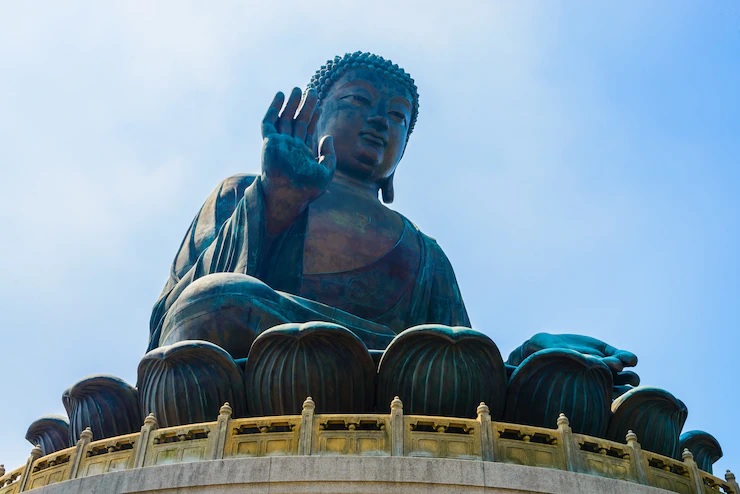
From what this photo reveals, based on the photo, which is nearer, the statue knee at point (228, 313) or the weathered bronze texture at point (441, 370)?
the weathered bronze texture at point (441, 370)

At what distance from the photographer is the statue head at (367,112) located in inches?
529

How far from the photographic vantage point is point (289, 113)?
11.4 metres

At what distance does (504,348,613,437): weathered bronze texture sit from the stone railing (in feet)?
2.77

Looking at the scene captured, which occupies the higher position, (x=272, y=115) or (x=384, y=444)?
(x=272, y=115)

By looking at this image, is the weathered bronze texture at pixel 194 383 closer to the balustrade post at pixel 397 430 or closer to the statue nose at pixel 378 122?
the balustrade post at pixel 397 430

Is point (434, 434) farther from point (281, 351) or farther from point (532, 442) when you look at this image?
point (281, 351)

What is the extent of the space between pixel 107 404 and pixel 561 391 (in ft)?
12.4

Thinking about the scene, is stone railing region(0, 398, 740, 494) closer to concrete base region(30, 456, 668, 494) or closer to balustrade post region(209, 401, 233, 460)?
balustrade post region(209, 401, 233, 460)

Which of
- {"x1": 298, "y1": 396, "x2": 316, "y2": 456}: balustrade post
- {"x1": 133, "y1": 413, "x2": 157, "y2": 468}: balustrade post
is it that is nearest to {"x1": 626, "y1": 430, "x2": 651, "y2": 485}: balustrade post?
{"x1": 298, "y1": 396, "x2": 316, "y2": 456}: balustrade post

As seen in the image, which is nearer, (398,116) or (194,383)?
(194,383)

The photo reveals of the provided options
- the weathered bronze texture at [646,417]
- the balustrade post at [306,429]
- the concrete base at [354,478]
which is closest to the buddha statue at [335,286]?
the weathered bronze texture at [646,417]

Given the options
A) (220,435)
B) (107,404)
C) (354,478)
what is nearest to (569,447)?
(354,478)

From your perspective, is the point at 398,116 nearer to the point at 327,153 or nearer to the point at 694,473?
the point at 327,153

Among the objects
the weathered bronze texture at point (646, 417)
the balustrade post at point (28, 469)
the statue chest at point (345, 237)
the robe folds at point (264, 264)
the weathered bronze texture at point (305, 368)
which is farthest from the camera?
the statue chest at point (345, 237)
